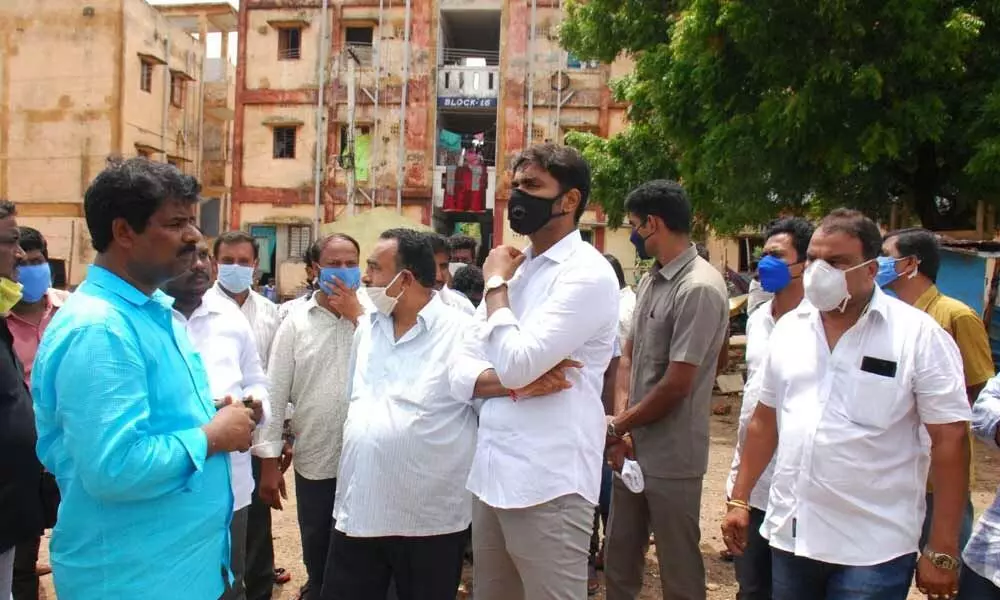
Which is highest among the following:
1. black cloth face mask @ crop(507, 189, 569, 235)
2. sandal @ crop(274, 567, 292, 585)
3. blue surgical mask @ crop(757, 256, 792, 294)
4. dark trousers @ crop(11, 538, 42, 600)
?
black cloth face mask @ crop(507, 189, 569, 235)

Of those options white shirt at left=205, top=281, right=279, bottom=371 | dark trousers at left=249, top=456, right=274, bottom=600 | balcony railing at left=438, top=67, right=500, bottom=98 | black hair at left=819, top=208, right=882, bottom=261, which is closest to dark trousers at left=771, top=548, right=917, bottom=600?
black hair at left=819, top=208, right=882, bottom=261

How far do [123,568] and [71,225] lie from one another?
26.1 m

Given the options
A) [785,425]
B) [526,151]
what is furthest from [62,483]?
[785,425]

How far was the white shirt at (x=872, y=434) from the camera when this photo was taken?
2.48 meters

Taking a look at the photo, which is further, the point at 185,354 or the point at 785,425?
the point at 785,425

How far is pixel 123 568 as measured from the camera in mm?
1870

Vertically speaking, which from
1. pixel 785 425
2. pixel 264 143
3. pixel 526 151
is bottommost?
pixel 785 425

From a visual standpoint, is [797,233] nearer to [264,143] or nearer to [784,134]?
[784,134]

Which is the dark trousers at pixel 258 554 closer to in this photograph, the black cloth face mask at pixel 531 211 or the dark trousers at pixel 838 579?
the black cloth face mask at pixel 531 211

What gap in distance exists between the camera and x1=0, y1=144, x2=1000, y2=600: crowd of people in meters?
1.91

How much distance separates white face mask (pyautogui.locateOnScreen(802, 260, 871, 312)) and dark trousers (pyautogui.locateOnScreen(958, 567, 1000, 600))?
96 cm

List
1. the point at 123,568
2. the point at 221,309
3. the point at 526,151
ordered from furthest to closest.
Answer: the point at 221,309, the point at 526,151, the point at 123,568

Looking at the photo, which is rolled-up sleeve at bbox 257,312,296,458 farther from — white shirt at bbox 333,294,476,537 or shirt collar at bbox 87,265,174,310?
shirt collar at bbox 87,265,174,310

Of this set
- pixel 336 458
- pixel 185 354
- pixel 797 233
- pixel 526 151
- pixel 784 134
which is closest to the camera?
pixel 185 354
